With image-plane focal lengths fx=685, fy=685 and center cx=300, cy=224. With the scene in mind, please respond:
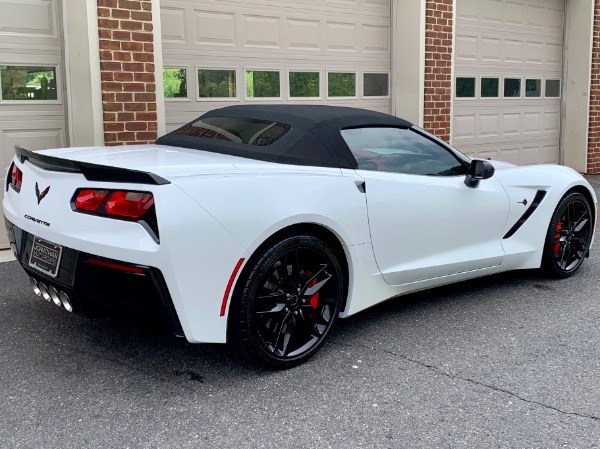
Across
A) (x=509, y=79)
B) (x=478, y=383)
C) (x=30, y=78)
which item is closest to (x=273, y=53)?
(x=30, y=78)

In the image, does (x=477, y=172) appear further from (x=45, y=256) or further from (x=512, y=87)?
(x=512, y=87)

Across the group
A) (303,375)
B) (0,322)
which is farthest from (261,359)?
(0,322)

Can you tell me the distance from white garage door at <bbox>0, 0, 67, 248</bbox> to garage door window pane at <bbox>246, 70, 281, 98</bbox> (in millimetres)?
2148

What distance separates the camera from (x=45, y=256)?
3443 mm

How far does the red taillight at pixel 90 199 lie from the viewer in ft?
10.5

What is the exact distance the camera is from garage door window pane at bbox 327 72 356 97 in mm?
8555

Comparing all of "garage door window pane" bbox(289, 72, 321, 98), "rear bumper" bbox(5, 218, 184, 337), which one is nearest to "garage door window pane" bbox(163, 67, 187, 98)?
"garage door window pane" bbox(289, 72, 321, 98)

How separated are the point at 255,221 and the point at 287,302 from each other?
506mm

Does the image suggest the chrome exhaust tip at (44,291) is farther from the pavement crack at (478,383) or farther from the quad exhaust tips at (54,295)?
the pavement crack at (478,383)

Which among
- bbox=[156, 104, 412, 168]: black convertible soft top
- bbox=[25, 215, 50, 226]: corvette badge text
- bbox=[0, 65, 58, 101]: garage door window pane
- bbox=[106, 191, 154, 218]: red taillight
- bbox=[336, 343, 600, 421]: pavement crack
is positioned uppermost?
bbox=[0, 65, 58, 101]: garage door window pane

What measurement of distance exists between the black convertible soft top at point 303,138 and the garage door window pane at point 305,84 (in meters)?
3.74

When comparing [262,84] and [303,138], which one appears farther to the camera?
[262,84]

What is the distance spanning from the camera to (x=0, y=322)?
4.34m

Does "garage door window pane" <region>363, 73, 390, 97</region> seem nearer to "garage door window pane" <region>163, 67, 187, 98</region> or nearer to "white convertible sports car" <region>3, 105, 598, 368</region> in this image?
"garage door window pane" <region>163, 67, 187, 98</region>
